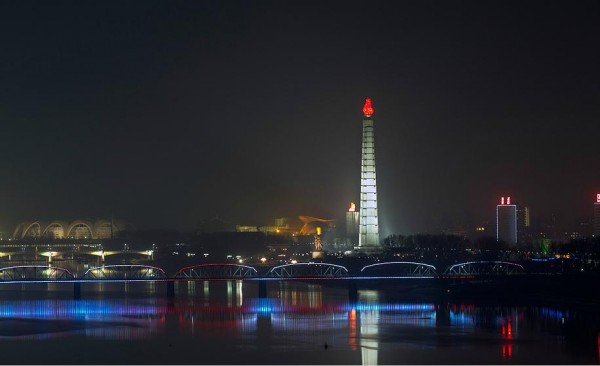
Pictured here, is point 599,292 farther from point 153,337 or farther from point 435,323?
point 153,337

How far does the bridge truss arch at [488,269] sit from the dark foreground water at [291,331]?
10.1 m

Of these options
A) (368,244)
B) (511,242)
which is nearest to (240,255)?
(511,242)

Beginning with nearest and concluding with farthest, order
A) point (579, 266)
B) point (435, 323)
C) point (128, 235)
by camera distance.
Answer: point (435, 323) < point (579, 266) < point (128, 235)

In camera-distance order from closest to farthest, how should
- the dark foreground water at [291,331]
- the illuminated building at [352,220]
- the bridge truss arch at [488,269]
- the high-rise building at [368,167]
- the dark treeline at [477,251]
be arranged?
the dark foreground water at [291,331], the bridge truss arch at [488,269], the dark treeline at [477,251], the high-rise building at [368,167], the illuminated building at [352,220]

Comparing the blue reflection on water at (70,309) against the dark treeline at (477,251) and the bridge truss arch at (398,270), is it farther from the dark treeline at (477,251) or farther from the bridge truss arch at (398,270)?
the dark treeline at (477,251)

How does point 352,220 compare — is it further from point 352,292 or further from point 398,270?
point 352,292

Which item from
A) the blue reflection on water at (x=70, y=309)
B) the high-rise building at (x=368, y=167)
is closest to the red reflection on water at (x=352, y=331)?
the blue reflection on water at (x=70, y=309)

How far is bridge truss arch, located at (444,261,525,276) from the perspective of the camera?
78125 millimetres

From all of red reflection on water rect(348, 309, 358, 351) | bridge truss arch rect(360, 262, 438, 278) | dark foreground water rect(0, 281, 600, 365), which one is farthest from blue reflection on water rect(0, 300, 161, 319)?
bridge truss arch rect(360, 262, 438, 278)

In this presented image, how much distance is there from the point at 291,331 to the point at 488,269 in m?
35.9

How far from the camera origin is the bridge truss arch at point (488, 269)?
7812 centimetres

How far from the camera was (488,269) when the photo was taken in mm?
82625

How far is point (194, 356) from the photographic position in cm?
4194

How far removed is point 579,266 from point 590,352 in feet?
124
